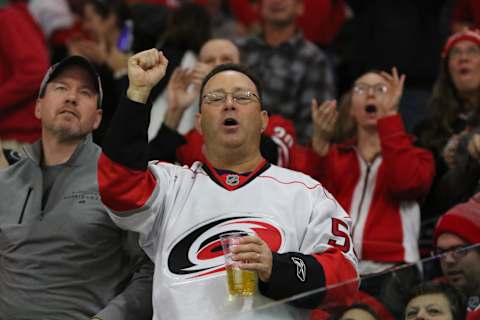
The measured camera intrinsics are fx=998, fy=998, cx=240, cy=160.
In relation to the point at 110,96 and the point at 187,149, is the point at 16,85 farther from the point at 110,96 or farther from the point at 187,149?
the point at 187,149

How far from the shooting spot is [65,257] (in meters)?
4.03

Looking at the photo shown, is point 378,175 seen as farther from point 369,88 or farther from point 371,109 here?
point 369,88

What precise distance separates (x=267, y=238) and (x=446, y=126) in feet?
6.50

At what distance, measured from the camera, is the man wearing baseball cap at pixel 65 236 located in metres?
4.00

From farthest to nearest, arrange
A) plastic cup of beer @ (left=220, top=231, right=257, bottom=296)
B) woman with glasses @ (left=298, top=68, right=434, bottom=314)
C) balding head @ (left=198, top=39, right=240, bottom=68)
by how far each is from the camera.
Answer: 1. balding head @ (left=198, top=39, right=240, bottom=68)
2. woman with glasses @ (left=298, top=68, right=434, bottom=314)
3. plastic cup of beer @ (left=220, top=231, right=257, bottom=296)

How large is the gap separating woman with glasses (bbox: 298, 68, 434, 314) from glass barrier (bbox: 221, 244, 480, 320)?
1.27m

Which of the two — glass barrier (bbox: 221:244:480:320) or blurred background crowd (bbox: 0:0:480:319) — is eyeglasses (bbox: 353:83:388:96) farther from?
glass barrier (bbox: 221:244:480:320)

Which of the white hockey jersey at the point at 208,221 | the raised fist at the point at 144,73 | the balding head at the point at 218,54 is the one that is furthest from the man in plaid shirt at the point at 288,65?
the raised fist at the point at 144,73

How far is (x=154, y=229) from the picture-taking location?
3.82 meters

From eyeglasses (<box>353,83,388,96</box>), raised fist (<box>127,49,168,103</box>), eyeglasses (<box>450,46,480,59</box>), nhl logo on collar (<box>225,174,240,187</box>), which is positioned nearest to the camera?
raised fist (<box>127,49,168,103</box>)

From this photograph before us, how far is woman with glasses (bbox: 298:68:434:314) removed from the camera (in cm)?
482

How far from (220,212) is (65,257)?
716 millimetres

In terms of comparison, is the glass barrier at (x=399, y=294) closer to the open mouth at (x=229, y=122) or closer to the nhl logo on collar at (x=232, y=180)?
the nhl logo on collar at (x=232, y=180)

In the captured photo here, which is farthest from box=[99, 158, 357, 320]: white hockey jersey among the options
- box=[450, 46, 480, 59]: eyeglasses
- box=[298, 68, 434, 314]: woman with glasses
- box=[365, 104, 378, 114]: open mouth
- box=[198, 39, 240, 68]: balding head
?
box=[450, 46, 480, 59]: eyeglasses
